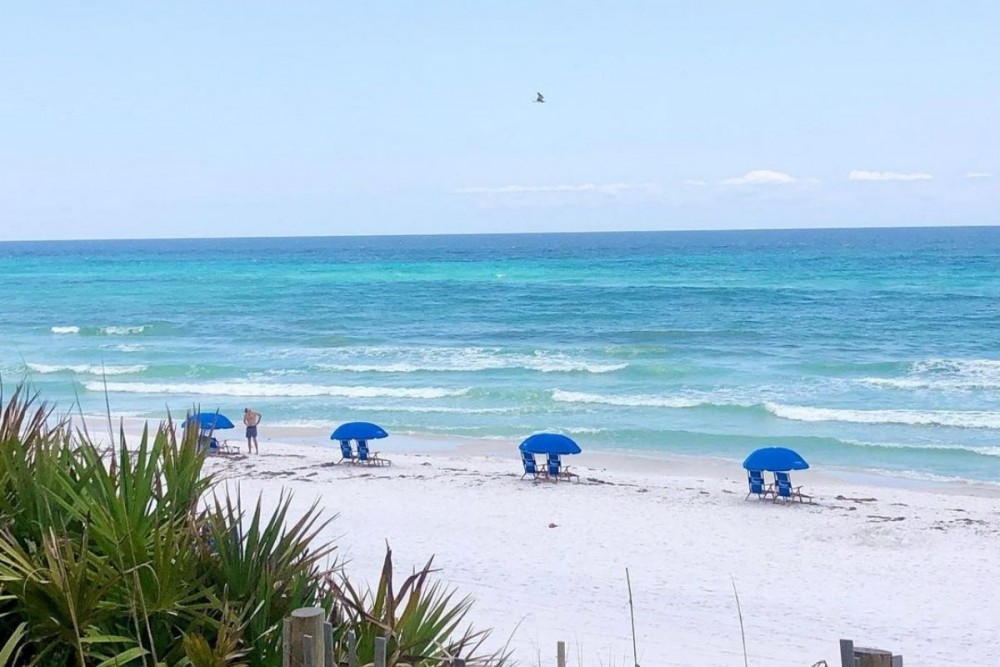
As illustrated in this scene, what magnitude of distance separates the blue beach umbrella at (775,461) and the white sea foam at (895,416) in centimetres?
679

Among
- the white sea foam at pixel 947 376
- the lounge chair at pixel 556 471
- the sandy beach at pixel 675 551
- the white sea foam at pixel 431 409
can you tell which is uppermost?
the white sea foam at pixel 947 376

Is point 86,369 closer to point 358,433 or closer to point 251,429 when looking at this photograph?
point 251,429

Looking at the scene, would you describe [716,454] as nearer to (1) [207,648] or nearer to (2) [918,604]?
(2) [918,604]

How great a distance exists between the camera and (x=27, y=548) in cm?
314

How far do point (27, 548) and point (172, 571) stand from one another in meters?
0.58

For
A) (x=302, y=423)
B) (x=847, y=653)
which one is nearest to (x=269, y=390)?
(x=302, y=423)

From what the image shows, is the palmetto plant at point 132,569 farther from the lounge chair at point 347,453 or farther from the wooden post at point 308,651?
the lounge chair at point 347,453

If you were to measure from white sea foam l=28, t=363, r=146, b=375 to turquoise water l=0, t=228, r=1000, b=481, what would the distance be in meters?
0.11

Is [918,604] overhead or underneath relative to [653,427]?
underneath

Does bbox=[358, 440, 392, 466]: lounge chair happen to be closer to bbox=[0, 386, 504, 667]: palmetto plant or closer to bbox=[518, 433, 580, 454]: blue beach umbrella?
bbox=[518, 433, 580, 454]: blue beach umbrella

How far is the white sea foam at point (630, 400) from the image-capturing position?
73.3ft

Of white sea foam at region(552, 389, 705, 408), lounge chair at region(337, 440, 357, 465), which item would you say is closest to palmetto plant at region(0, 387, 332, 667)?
lounge chair at region(337, 440, 357, 465)

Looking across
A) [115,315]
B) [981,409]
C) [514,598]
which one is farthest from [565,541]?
[115,315]

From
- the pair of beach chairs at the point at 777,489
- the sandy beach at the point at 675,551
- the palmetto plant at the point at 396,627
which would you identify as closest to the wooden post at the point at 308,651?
the palmetto plant at the point at 396,627
